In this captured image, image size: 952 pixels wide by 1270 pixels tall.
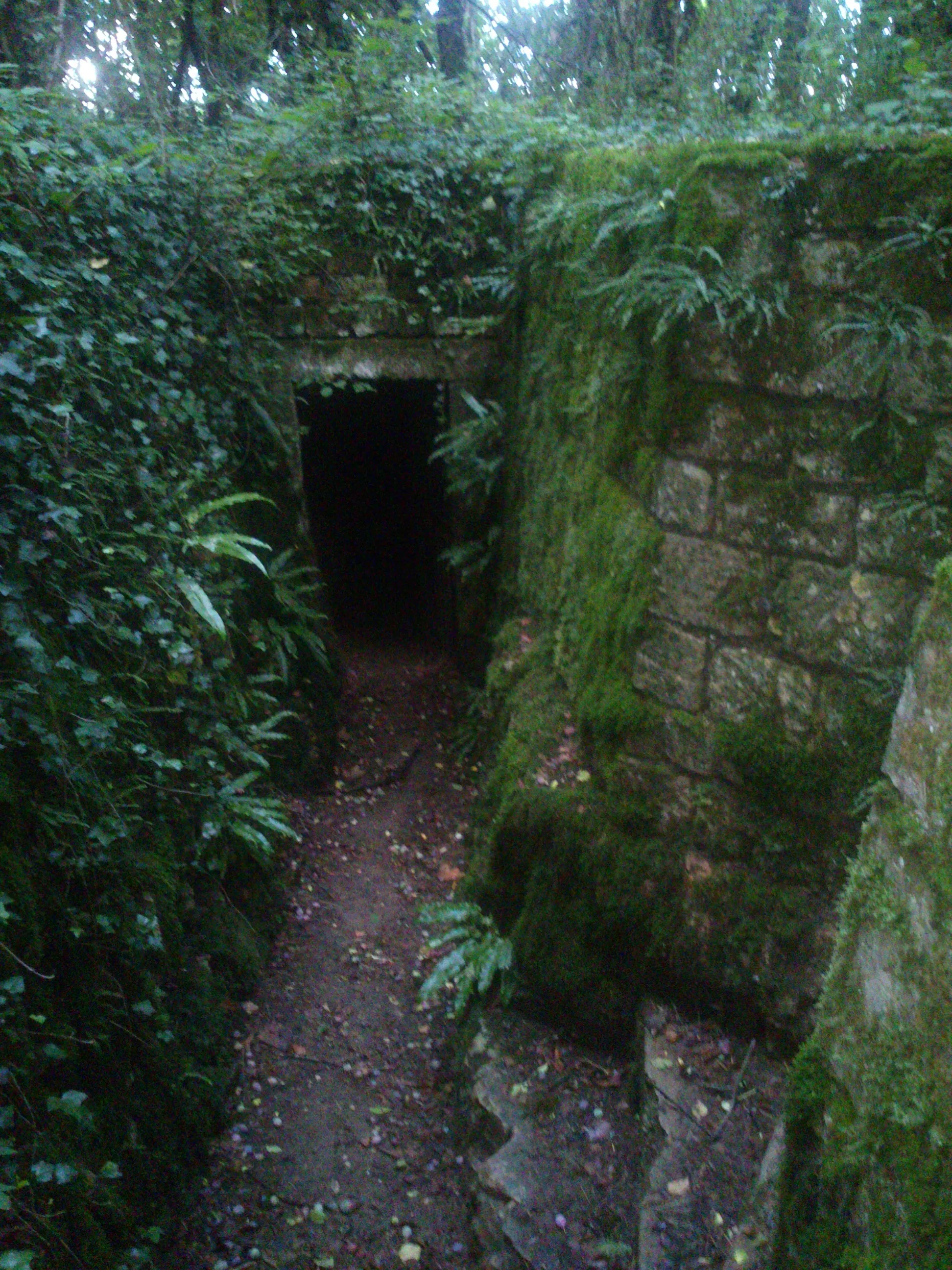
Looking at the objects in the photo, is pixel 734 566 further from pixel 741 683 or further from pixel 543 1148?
pixel 543 1148

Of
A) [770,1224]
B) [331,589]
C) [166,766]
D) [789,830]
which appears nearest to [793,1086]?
[770,1224]

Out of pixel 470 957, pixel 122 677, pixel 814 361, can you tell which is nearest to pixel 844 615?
pixel 814 361

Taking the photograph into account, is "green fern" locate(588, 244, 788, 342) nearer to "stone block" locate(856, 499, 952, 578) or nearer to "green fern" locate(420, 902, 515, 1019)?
"stone block" locate(856, 499, 952, 578)

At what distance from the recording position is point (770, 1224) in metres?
2.58

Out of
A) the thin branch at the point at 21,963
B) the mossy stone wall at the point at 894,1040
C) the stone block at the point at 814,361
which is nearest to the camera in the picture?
the mossy stone wall at the point at 894,1040

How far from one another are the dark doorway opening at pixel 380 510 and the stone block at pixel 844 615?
5.15m

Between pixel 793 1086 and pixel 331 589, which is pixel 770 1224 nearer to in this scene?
pixel 793 1086

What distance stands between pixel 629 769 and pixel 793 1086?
181cm

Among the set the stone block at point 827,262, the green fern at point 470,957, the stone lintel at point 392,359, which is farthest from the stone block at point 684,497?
the stone lintel at point 392,359

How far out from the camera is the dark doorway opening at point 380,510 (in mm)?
8695

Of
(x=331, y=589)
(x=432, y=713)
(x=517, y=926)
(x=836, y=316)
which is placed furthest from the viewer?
(x=331, y=589)

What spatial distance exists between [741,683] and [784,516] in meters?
0.66

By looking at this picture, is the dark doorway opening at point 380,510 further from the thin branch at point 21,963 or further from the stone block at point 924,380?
the thin branch at point 21,963

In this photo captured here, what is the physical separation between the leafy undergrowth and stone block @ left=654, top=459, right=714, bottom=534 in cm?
202
